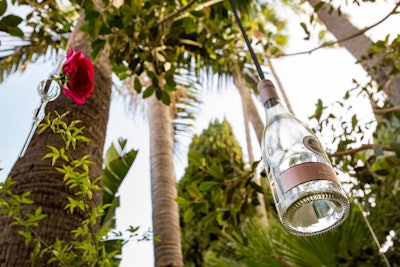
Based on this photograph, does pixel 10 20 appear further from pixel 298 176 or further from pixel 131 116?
pixel 131 116

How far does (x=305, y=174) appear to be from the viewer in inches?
22.2

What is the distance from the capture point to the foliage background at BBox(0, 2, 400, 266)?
1.07 meters

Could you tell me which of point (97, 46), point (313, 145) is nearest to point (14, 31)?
point (97, 46)

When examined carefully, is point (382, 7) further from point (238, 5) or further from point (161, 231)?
point (161, 231)

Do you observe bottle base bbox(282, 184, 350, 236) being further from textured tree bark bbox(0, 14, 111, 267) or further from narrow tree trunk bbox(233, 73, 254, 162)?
narrow tree trunk bbox(233, 73, 254, 162)

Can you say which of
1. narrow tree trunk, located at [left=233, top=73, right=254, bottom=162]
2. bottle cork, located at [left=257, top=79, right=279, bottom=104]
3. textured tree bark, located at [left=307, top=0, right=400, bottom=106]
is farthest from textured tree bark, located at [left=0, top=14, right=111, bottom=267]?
narrow tree trunk, located at [left=233, top=73, right=254, bottom=162]

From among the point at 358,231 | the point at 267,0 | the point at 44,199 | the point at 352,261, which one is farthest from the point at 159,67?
the point at 267,0

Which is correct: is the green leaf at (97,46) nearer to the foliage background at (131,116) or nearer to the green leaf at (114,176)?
the foliage background at (131,116)

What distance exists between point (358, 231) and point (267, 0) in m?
2.88

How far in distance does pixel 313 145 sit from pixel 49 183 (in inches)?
35.8

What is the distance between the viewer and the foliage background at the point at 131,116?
1.07 metres

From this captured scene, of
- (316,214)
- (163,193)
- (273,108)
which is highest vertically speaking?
(163,193)

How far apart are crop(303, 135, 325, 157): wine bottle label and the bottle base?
0.26ft

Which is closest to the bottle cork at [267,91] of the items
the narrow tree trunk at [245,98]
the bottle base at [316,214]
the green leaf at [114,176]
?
the bottle base at [316,214]
